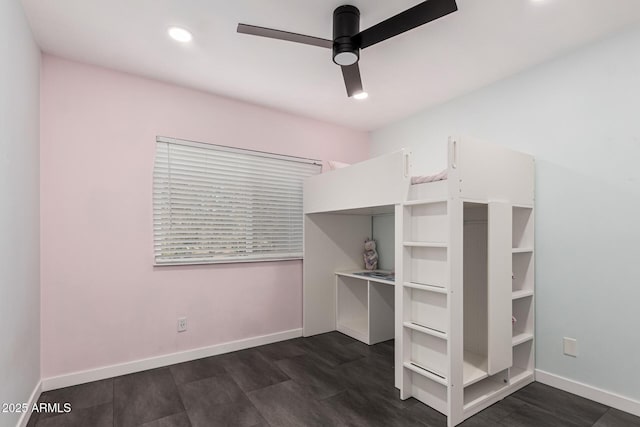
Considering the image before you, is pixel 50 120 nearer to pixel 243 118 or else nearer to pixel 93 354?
pixel 243 118

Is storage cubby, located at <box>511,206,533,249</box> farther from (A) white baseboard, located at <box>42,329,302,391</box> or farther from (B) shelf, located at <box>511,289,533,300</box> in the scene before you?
(A) white baseboard, located at <box>42,329,302,391</box>

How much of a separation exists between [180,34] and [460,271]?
2.40 m

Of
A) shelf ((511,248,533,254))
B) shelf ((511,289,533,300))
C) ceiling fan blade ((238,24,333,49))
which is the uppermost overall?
ceiling fan blade ((238,24,333,49))

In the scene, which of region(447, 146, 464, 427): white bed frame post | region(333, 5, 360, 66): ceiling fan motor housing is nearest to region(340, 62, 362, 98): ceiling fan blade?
region(333, 5, 360, 66): ceiling fan motor housing

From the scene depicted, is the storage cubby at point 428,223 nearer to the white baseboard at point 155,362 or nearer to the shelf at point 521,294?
the shelf at point 521,294

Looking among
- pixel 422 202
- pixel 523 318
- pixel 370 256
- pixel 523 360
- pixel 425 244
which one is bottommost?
pixel 523 360

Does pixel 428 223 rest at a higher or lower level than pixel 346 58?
lower

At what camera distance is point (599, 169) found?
2.21m

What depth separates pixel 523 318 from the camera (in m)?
2.54

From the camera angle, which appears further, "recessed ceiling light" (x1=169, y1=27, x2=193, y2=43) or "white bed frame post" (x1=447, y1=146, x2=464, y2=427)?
"recessed ceiling light" (x1=169, y1=27, x2=193, y2=43)

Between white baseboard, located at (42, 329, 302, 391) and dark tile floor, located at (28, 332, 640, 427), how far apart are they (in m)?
0.06

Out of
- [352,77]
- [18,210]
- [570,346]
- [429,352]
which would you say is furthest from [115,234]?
[570,346]

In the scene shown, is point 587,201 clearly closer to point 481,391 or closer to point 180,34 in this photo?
point 481,391

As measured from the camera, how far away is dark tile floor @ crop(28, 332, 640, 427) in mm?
1964
